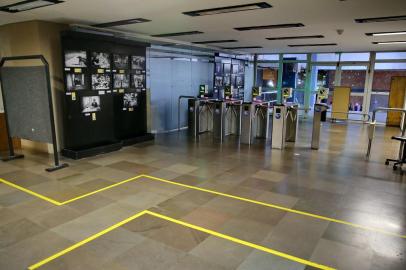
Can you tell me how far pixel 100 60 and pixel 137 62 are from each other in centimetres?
122

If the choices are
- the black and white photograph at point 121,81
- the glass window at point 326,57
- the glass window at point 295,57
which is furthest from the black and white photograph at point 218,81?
the glass window at point 326,57

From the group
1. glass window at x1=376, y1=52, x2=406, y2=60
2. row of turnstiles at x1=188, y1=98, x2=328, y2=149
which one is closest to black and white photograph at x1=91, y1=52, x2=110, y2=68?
row of turnstiles at x1=188, y1=98, x2=328, y2=149

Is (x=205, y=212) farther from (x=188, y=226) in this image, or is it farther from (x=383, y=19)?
(x=383, y=19)

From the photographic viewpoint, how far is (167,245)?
329 centimetres

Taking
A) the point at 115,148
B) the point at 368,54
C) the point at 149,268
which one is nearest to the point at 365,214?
the point at 149,268

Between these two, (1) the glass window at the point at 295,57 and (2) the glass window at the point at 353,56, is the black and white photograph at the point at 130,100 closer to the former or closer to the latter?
(1) the glass window at the point at 295,57

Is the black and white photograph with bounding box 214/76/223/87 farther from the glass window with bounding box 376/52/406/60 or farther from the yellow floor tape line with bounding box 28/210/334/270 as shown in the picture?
the yellow floor tape line with bounding box 28/210/334/270

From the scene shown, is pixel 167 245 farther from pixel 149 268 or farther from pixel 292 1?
pixel 292 1

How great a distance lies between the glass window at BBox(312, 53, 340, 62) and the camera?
13355mm

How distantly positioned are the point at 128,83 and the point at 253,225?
5.57 meters

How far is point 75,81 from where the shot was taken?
6.63m

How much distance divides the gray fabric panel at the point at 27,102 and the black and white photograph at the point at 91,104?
119cm

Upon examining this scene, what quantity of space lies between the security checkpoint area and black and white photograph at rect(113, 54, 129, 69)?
1.2 inches

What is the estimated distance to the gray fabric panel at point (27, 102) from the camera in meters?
5.67
